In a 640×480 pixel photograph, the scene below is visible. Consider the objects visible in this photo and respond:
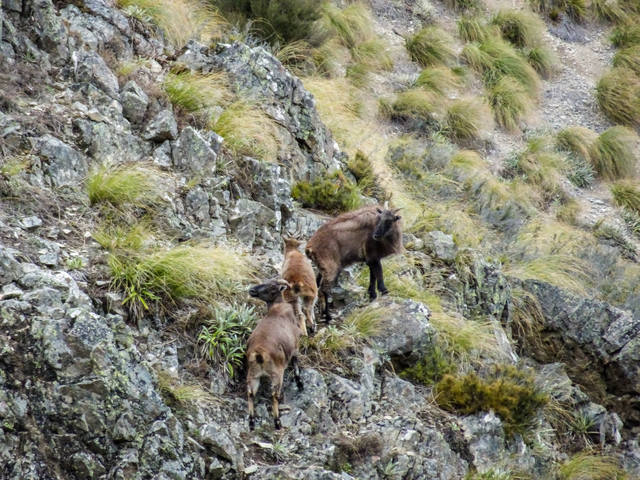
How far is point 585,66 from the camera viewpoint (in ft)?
64.6

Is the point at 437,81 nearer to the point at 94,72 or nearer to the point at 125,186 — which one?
the point at 94,72

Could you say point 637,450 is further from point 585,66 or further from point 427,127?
point 585,66

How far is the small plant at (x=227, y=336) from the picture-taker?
6.26 metres

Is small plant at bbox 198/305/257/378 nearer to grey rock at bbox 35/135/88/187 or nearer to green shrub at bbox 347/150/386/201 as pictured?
grey rock at bbox 35/135/88/187

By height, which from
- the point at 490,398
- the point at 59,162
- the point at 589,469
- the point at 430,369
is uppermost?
the point at 59,162

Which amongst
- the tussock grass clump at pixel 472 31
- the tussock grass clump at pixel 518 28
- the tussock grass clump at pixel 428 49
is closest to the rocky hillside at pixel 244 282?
the tussock grass clump at pixel 428 49

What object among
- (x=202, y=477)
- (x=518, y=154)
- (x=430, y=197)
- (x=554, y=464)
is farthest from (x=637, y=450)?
(x=518, y=154)

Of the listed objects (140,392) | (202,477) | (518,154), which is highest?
(140,392)

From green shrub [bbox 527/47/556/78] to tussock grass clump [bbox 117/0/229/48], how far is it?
938 centimetres

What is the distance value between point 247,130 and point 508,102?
9369mm

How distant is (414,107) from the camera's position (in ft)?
50.5

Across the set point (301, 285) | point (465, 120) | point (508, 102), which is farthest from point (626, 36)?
point (301, 285)

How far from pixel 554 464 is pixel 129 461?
497 cm

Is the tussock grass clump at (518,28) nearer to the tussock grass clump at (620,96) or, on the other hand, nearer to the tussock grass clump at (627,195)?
the tussock grass clump at (620,96)
